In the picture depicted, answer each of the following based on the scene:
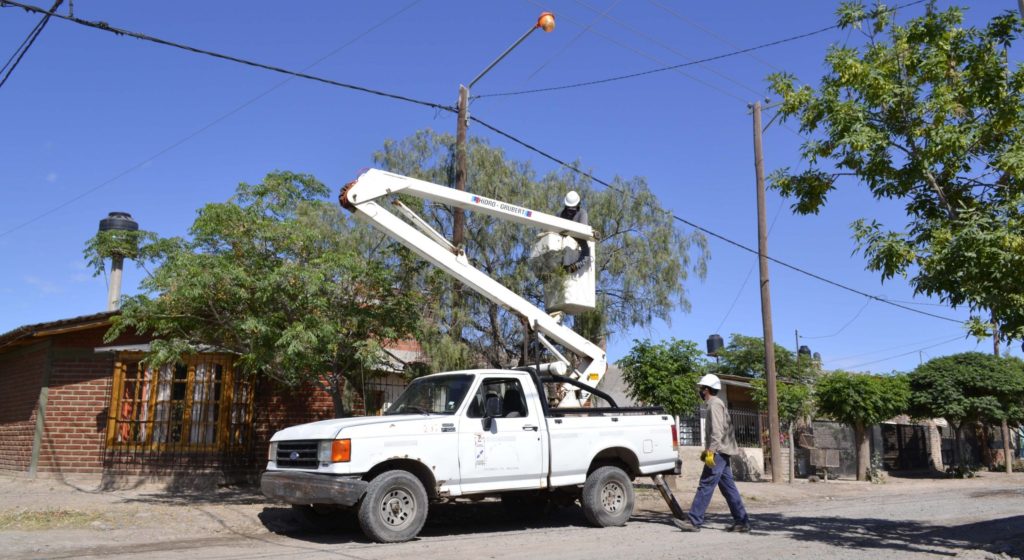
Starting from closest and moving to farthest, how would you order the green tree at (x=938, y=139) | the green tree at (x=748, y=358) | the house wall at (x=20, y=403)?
the green tree at (x=938, y=139) → the house wall at (x=20, y=403) → the green tree at (x=748, y=358)

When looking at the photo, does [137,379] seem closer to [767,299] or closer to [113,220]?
[113,220]

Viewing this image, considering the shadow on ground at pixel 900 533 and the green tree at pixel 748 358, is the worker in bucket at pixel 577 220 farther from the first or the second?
the green tree at pixel 748 358

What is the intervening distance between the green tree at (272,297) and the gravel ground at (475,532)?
2.27 metres

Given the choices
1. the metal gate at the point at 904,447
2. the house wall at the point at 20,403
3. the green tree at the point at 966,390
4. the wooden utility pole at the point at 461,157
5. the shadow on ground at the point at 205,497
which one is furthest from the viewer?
the metal gate at the point at 904,447

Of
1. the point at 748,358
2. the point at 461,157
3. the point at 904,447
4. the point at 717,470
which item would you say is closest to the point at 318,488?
the point at 717,470

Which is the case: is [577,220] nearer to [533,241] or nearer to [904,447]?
[533,241]

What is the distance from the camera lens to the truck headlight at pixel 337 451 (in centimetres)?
845

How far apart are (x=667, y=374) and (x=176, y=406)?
940cm

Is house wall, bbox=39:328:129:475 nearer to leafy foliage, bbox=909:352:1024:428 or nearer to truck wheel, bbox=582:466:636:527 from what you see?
truck wheel, bbox=582:466:636:527

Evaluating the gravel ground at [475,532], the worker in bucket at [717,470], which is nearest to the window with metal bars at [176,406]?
the gravel ground at [475,532]

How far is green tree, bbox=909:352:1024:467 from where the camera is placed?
24609 mm

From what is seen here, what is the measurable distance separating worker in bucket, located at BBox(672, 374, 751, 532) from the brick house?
6456 millimetres

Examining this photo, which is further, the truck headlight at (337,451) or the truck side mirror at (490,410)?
the truck side mirror at (490,410)

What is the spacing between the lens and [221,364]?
15359mm
